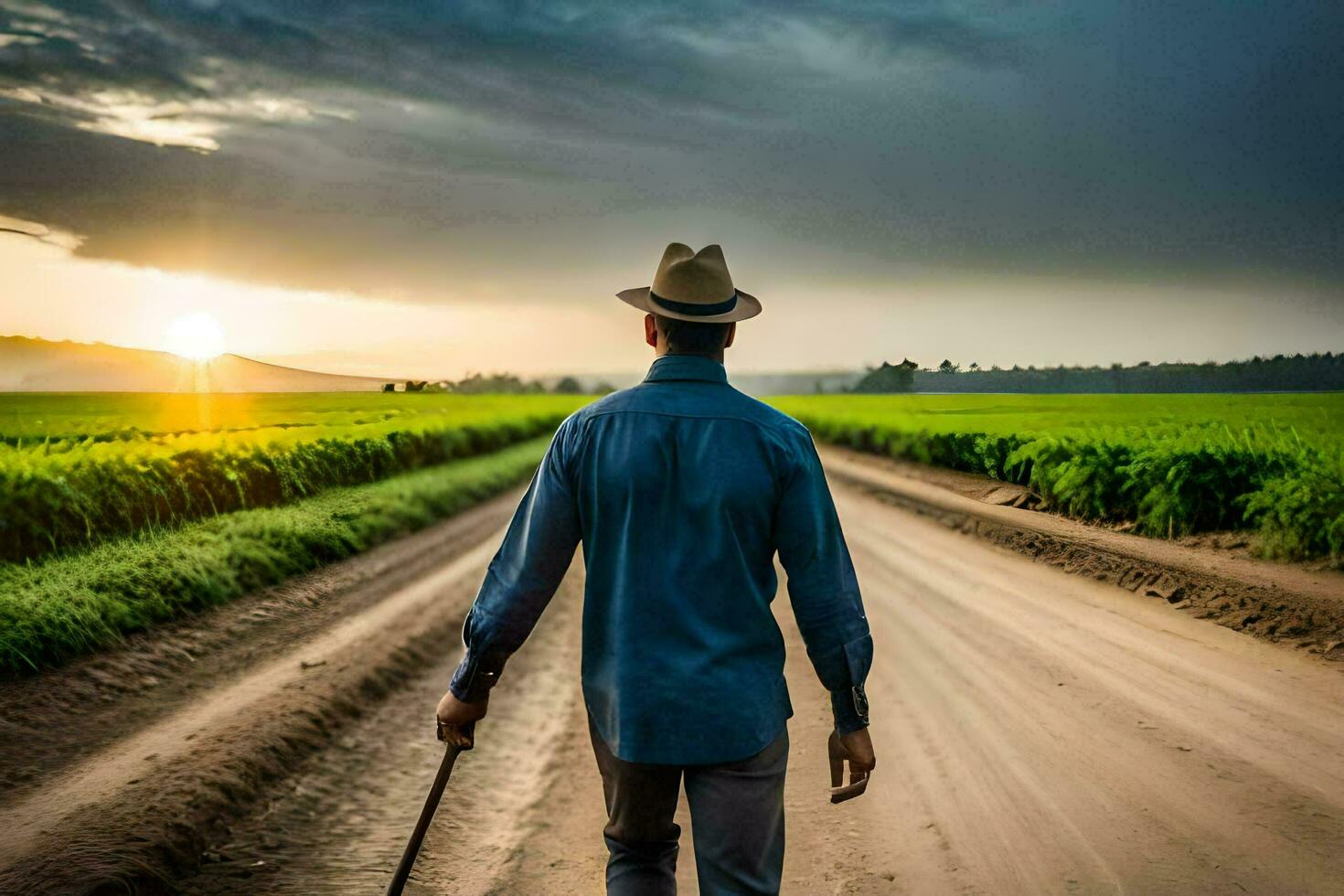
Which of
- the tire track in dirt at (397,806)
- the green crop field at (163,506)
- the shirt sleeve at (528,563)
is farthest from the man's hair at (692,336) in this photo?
the green crop field at (163,506)

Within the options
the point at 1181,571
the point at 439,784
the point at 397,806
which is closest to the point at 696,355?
the point at 439,784

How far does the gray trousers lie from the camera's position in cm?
245

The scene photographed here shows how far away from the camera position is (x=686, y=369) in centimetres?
259

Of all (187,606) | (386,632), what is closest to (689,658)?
(386,632)

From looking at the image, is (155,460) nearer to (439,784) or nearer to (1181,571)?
(439,784)

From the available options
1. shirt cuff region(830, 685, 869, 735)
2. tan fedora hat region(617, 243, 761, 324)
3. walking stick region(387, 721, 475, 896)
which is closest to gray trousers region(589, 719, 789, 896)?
shirt cuff region(830, 685, 869, 735)

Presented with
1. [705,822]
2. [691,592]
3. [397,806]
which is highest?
[691,592]

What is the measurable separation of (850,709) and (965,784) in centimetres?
270

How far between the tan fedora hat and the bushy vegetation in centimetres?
858

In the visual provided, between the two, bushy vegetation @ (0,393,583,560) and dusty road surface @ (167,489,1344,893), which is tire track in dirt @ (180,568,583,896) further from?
bushy vegetation @ (0,393,583,560)

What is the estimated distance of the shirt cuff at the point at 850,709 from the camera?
2.58 meters

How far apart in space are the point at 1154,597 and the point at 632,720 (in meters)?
8.63

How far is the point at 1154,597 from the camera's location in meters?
9.70

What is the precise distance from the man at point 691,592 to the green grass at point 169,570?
20.6 ft
